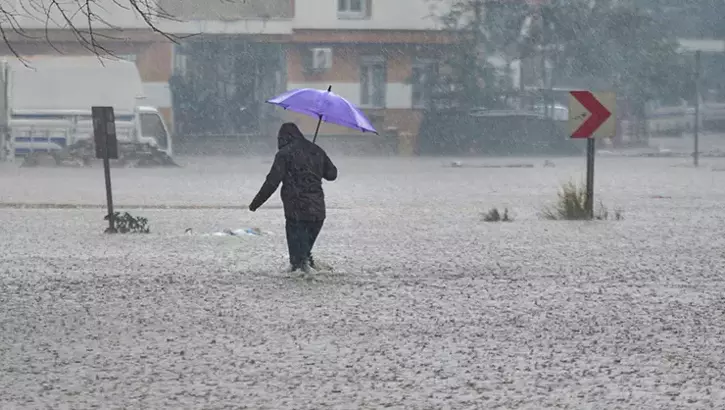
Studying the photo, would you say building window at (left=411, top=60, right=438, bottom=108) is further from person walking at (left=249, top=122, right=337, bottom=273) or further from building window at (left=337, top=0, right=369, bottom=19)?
person walking at (left=249, top=122, right=337, bottom=273)

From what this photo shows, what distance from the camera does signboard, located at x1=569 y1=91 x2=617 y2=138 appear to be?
2105 cm

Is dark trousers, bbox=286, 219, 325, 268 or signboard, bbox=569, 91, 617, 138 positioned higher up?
signboard, bbox=569, 91, 617, 138

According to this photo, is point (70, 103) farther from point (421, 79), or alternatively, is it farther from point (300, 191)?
point (300, 191)

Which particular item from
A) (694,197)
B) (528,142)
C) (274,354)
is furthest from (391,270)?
(528,142)

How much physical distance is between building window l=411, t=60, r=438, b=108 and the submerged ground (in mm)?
29220

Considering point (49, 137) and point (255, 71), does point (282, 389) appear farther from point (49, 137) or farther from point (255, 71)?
point (255, 71)

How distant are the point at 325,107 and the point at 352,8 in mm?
40387

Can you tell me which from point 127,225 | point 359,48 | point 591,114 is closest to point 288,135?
point 127,225

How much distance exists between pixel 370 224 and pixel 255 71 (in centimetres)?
3197

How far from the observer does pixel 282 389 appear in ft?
26.6

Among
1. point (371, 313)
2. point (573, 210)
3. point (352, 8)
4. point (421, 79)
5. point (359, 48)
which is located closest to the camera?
point (371, 313)

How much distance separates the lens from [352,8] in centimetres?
5409

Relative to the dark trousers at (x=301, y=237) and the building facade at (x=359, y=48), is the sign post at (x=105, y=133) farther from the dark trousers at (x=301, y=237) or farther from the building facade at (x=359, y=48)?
the building facade at (x=359, y=48)

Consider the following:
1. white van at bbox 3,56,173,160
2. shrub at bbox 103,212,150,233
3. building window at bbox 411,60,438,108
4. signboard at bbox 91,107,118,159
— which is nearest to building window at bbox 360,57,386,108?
building window at bbox 411,60,438,108
